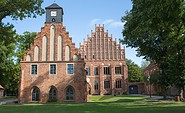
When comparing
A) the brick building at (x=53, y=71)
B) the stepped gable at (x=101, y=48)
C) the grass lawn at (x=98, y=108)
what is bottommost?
the grass lawn at (x=98, y=108)

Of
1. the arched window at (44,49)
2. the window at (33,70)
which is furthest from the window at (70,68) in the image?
the window at (33,70)

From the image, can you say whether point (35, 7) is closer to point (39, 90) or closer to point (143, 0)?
point (143, 0)

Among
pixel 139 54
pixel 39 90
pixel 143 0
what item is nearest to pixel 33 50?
pixel 39 90

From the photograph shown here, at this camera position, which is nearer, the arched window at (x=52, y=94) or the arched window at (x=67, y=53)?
the arched window at (x=52, y=94)

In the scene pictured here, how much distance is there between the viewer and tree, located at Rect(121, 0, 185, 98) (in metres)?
13.2

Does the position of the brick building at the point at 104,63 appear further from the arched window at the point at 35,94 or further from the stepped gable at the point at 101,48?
the arched window at the point at 35,94

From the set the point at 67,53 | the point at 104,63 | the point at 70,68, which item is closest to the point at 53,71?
the point at 70,68

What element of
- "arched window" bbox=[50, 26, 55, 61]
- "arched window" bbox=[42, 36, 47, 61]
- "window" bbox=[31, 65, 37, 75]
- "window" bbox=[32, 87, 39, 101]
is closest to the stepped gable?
"arched window" bbox=[50, 26, 55, 61]

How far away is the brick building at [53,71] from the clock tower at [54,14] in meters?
1.30

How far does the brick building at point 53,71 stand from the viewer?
31.2 meters

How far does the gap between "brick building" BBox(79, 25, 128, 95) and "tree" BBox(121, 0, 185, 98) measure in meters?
23.5

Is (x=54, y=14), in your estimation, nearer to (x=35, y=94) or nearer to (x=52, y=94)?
(x=52, y=94)

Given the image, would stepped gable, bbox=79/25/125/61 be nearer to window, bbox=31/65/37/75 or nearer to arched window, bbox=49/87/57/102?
window, bbox=31/65/37/75

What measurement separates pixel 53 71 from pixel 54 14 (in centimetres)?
832
